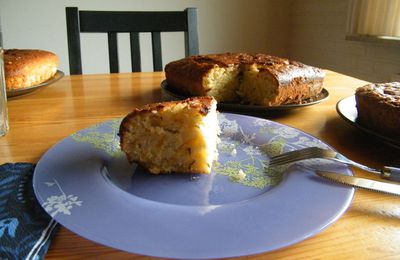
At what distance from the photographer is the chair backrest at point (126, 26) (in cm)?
177

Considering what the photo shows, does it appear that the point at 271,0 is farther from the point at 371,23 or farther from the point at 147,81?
the point at 147,81

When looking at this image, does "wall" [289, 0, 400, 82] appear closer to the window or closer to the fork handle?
the window

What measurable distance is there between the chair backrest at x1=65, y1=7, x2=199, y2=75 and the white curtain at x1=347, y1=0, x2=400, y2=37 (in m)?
1.45

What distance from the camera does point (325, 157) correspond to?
0.68 metres

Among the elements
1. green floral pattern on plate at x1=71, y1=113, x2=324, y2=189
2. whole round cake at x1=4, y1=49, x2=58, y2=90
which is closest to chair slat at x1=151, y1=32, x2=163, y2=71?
whole round cake at x1=4, y1=49, x2=58, y2=90

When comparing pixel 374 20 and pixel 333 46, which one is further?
pixel 333 46

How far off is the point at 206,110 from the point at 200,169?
13 centimetres

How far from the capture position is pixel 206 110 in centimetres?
74

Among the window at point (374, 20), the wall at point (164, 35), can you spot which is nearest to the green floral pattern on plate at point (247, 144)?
the window at point (374, 20)

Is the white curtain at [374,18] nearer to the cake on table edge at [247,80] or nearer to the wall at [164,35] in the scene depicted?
the wall at [164,35]

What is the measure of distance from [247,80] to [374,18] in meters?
1.81

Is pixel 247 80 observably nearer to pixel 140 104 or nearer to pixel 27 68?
pixel 140 104

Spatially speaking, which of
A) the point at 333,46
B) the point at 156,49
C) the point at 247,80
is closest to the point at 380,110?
the point at 247,80

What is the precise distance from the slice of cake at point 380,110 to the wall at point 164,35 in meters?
2.63
